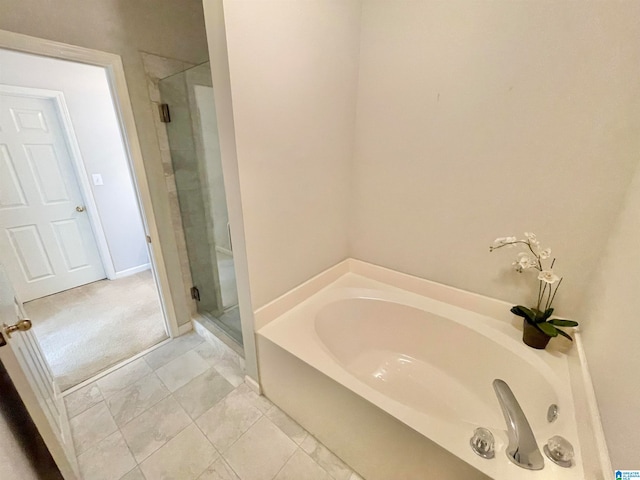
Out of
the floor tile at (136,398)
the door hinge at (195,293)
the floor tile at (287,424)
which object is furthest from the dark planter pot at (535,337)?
the door hinge at (195,293)

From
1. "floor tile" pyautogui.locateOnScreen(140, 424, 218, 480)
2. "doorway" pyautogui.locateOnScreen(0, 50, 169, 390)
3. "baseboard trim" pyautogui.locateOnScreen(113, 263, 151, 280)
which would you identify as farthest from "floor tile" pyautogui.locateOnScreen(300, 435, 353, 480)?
"baseboard trim" pyautogui.locateOnScreen(113, 263, 151, 280)

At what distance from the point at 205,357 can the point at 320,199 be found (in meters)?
1.39

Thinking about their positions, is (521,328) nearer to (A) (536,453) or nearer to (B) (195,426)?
(A) (536,453)

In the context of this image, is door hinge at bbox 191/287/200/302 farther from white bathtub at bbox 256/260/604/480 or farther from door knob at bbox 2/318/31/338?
door knob at bbox 2/318/31/338

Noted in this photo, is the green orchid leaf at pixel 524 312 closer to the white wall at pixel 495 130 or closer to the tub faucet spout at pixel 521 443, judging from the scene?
the white wall at pixel 495 130

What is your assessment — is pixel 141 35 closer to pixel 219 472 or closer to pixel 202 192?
pixel 202 192

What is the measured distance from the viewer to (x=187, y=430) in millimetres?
1335

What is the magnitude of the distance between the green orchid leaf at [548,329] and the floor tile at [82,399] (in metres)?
2.39

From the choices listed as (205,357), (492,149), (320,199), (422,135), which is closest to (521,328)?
(492,149)

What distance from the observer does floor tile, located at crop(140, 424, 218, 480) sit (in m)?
1.15

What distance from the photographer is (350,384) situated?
3.39ft

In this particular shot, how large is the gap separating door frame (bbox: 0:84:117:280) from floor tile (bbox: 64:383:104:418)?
1.74m

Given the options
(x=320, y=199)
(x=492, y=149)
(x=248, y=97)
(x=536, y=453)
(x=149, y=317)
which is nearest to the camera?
(x=536, y=453)

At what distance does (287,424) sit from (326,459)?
264mm
